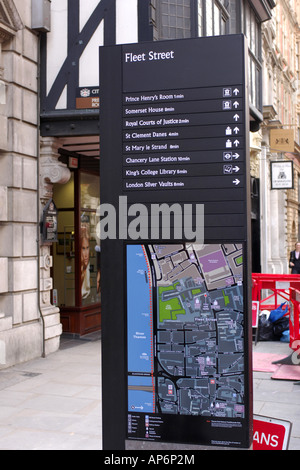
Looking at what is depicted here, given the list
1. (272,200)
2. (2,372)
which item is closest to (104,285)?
(2,372)

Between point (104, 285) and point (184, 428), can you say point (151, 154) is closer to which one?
point (104, 285)

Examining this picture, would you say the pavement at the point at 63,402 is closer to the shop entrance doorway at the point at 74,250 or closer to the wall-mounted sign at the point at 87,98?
the shop entrance doorway at the point at 74,250

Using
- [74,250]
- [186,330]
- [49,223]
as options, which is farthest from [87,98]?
[186,330]

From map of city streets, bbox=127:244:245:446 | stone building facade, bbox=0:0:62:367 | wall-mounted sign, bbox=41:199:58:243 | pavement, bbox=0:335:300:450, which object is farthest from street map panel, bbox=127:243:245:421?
wall-mounted sign, bbox=41:199:58:243

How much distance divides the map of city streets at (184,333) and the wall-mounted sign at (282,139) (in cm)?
1966

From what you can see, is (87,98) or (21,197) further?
(87,98)

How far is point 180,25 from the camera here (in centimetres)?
939

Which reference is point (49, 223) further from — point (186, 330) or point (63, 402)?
point (186, 330)

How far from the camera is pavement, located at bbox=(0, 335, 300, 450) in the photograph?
5.57m

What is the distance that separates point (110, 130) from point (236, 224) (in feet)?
3.36

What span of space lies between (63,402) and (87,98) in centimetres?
520

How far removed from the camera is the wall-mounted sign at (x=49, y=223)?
385 inches

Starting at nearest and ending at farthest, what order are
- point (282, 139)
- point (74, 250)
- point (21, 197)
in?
point (21, 197)
point (74, 250)
point (282, 139)

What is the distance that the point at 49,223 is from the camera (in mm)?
9883
